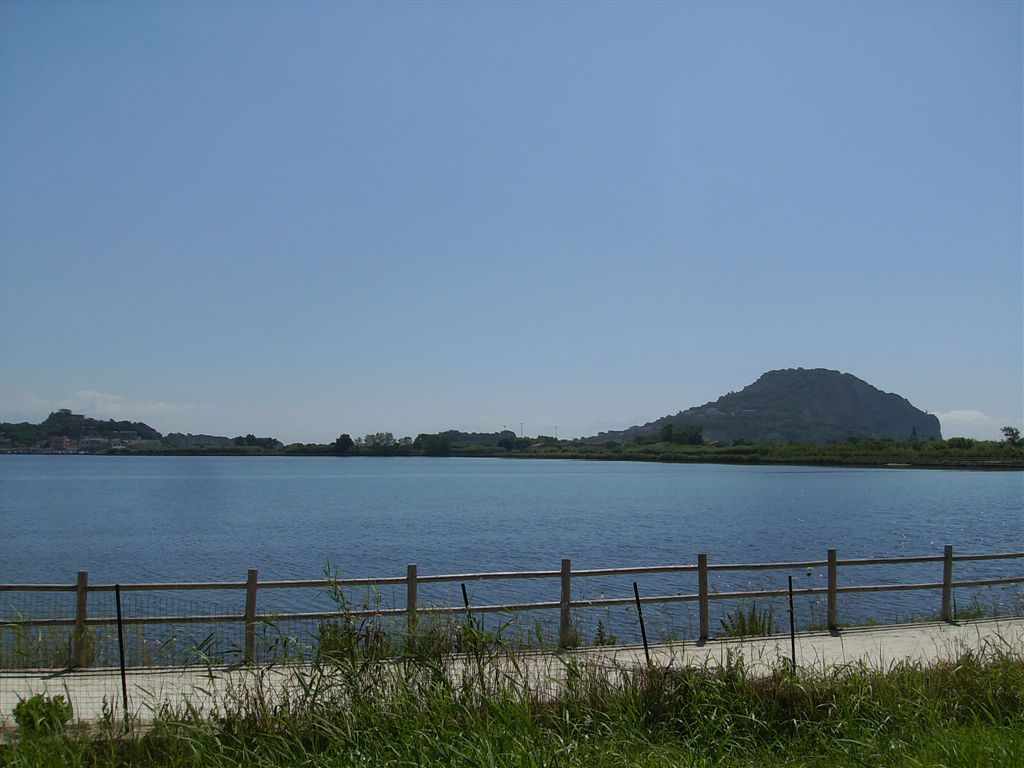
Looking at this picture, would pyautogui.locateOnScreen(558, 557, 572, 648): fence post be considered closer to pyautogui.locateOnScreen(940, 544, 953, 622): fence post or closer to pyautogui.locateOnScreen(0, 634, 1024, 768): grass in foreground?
pyautogui.locateOnScreen(0, 634, 1024, 768): grass in foreground

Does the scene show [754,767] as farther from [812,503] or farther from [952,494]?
[952,494]

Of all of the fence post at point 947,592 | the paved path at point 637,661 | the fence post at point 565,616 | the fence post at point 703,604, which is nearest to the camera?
the paved path at point 637,661

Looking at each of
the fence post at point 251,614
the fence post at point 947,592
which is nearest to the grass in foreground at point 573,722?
the fence post at point 251,614

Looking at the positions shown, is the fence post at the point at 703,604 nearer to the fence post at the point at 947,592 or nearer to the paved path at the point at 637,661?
the paved path at the point at 637,661

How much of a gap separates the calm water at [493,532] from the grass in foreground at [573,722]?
22.7 feet

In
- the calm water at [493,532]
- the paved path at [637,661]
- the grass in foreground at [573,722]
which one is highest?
the grass in foreground at [573,722]

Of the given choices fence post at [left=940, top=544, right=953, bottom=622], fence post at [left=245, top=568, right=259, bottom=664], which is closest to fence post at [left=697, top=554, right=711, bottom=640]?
fence post at [left=940, top=544, right=953, bottom=622]

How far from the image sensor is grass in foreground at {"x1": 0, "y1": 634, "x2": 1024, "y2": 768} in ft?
22.1

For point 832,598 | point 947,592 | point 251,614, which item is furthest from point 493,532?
point 251,614

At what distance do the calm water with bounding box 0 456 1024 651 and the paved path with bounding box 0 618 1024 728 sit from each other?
15.5ft

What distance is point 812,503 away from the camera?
6431 cm

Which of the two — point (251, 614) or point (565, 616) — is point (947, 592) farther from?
point (251, 614)

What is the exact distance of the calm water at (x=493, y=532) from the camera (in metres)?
29.7

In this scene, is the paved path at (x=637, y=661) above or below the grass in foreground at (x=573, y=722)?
below
